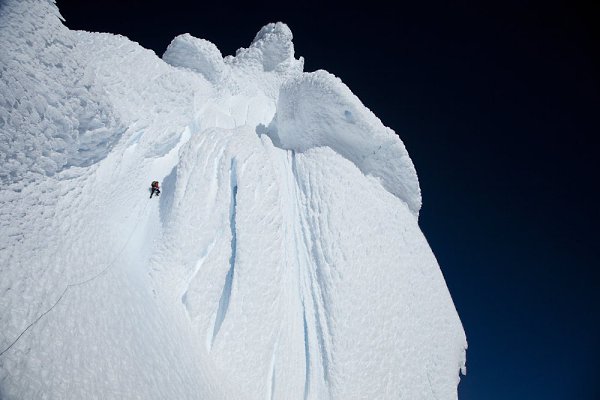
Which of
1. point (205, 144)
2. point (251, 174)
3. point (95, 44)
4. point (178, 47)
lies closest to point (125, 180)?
point (205, 144)

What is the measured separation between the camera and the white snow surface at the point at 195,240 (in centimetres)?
313

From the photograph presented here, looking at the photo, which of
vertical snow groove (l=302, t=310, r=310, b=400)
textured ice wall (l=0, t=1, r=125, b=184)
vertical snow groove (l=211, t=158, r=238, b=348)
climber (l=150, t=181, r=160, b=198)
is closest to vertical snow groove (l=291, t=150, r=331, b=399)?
vertical snow groove (l=302, t=310, r=310, b=400)

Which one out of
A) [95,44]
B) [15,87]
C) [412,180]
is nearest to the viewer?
[15,87]

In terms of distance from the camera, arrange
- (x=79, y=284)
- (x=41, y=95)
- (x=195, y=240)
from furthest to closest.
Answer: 1. (x=195, y=240)
2. (x=79, y=284)
3. (x=41, y=95)

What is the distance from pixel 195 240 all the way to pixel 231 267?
85 cm

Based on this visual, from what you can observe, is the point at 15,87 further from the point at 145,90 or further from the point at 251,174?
the point at 251,174

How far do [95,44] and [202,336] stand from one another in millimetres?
6386

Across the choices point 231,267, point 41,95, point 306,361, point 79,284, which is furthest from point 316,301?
point 41,95

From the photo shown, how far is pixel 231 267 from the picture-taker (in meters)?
5.60

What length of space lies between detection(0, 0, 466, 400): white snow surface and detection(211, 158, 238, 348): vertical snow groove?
0.12 ft

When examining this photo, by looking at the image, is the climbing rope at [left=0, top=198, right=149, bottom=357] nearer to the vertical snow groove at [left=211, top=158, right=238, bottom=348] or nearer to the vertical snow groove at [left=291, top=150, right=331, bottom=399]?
the vertical snow groove at [left=211, top=158, right=238, bottom=348]

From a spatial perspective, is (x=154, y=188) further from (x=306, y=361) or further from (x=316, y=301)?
(x=306, y=361)

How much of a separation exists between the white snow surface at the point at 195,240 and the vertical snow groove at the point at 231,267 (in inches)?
1.4

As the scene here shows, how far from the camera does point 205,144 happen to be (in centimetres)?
654
